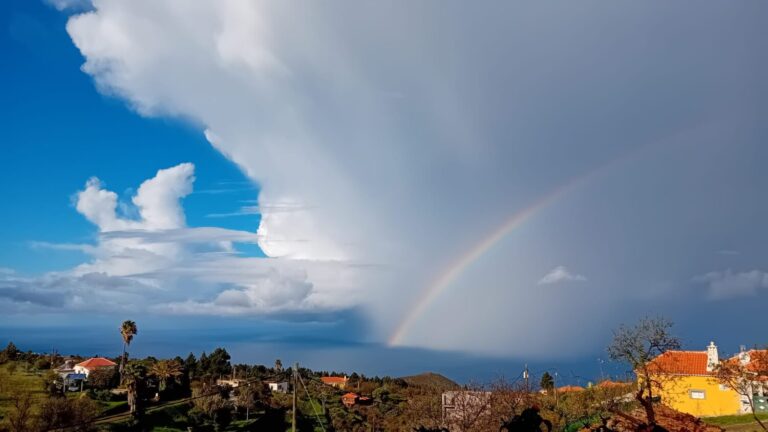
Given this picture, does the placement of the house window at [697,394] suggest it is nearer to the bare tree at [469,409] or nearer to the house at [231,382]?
the bare tree at [469,409]

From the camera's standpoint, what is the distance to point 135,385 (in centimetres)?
6938

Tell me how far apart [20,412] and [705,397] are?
177 ft

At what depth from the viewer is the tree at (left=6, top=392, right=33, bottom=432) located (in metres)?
38.3

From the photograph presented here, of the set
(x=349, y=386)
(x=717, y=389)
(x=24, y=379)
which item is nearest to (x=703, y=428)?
(x=717, y=389)

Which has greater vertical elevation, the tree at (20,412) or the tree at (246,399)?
the tree at (20,412)

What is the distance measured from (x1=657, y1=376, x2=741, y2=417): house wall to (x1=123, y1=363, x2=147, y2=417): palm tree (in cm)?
5539

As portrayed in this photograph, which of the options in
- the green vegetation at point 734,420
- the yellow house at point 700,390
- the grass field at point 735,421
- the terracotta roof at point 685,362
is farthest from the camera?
the terracotta roof at point 685,362

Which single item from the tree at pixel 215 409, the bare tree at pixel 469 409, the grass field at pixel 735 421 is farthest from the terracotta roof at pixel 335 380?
the grass field at pixel 735 421

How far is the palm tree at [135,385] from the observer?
222ft

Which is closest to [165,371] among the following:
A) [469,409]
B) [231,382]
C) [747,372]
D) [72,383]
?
[72,383]

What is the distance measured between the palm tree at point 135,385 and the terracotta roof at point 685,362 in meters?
55.1

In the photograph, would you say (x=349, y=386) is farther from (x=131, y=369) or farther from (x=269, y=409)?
(x=131, y=369)

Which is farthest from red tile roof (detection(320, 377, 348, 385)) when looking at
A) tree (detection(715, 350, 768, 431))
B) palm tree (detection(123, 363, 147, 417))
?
tree (detection(715, 350, 768, 431))

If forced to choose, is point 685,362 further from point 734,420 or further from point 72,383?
point 72,383
